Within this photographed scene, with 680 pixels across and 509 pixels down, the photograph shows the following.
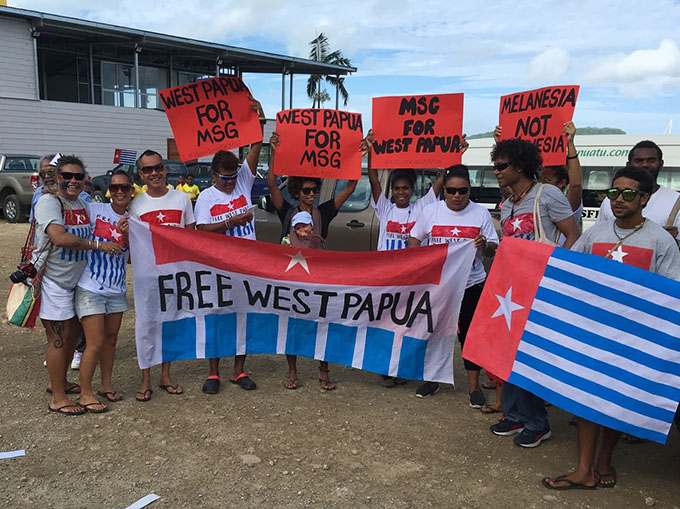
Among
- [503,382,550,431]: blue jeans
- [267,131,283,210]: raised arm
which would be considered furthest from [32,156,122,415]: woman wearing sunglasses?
[503,382,550,431]: blue jeans

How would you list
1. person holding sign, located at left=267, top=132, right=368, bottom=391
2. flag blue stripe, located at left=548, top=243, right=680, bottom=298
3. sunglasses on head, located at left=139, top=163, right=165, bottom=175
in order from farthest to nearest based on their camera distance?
person holding sign, located at left=267, top=132, right=368, bottom=391, sunglasses on head, located at left=139, top=163, right=165, bottom=175, flag blue stripe, located at left=548, top=243, right=680, bottom=298

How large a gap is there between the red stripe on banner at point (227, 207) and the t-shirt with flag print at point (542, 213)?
212 cm

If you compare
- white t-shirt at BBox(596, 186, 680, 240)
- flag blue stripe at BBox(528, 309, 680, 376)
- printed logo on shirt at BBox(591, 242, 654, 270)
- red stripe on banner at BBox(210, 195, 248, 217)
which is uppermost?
white t-shirt at BBox(596, 186, 680, 240)

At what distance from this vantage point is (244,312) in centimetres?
486

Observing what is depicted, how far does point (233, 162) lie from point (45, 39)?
26.9 metres

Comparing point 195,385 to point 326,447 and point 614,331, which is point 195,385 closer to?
point 326,447

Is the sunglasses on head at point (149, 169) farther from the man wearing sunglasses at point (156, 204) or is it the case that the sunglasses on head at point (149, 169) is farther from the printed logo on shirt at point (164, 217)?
the printed logo on shirt at point (164, 217)

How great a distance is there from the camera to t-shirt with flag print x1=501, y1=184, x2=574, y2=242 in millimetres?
4113

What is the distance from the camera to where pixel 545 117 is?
5.06 metres

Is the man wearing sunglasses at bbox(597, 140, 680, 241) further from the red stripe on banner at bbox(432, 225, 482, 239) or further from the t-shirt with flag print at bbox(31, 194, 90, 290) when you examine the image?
the t-shirt with flag print at bbox(31, 194, 90, 290)

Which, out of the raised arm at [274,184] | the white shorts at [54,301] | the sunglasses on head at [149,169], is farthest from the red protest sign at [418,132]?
the white shorts at [54,301]

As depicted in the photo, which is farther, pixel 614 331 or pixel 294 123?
pixel 294 123

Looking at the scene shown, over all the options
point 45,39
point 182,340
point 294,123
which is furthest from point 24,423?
point 45,39

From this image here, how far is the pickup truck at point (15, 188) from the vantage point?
16562mm
